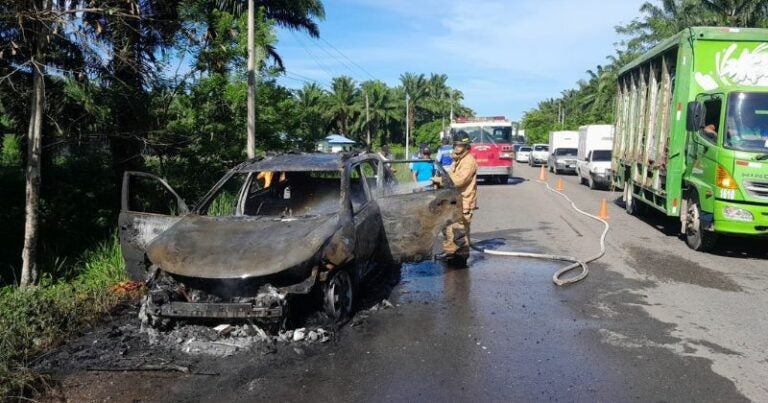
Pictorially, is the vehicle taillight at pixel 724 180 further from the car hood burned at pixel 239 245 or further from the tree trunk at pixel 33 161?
the tree trunk at pixel 33 161

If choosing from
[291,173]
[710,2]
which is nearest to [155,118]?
[291,173]

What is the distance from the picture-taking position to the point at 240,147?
47.6 ft

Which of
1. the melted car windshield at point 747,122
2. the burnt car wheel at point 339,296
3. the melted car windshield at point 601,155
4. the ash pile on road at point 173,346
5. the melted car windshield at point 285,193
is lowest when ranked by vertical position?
the ash pile on road at point 173,346

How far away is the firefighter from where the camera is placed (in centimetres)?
822

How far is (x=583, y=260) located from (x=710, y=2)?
119ft

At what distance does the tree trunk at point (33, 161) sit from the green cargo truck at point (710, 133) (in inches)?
352

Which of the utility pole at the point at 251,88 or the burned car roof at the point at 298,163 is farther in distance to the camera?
the utility pole at the point at 251,88

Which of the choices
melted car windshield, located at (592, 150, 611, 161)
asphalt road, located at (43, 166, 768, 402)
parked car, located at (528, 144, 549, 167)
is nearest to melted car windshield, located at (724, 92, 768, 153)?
asphalt road, located at (43, 166, 768, 402)

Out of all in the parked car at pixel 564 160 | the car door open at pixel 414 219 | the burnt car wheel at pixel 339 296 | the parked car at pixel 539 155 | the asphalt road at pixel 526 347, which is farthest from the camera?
the parked car at pixel 539 155

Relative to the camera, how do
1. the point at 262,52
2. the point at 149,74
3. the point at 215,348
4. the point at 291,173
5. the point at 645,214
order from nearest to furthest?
the point at 215,348, the point at 291,173, the point at 149,74, the point at 645,214, the point at 262,52

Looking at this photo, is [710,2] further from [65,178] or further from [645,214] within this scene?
[65,178]

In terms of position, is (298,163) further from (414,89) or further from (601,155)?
(414,89)

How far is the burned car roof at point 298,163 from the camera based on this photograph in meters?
6.56

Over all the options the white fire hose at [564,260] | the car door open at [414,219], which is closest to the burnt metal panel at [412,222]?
the car door open at [414,219]
